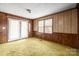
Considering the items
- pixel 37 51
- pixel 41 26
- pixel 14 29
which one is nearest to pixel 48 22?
pixel 41 26

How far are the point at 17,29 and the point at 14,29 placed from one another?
344 mm

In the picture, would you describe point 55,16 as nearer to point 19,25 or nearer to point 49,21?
point 49,21

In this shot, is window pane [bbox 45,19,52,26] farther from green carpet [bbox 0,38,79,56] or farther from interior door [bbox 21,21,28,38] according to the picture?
green carpet [bbox 0,38,79,56]

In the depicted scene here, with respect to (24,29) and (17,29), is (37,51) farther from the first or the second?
(24,29)

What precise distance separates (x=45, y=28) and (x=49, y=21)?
0.58m

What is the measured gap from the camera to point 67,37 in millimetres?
4895

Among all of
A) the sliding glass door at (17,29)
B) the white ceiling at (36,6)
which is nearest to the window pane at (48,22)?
the white ceiling at (36,6)

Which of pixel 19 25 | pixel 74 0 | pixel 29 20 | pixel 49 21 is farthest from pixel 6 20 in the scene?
pixel 74 0

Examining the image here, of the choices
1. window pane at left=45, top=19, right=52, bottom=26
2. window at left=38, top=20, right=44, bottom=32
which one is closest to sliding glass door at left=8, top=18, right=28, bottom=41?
window at left=38, top=20, right=44, bottom=32

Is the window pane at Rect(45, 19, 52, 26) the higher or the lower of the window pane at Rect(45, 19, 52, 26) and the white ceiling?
the lower

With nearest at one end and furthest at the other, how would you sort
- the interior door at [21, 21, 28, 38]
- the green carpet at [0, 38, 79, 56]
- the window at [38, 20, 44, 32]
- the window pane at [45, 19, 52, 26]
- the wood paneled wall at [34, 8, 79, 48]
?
the green carpet at [0, 38, 79, 56]
the wood paneled wall at [34, 8, 79, 48]
the window pane at [45, 19, 52, 26]
the window at [38, 20, 44, 32]
the interior door at [21, 21, 28, 38]

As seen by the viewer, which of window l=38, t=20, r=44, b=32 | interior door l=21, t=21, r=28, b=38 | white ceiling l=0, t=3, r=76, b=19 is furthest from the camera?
interior door l=21, t=21, r=28, b=38

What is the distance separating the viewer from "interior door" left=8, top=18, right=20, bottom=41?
6.09m

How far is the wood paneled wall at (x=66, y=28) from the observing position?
175 inches
